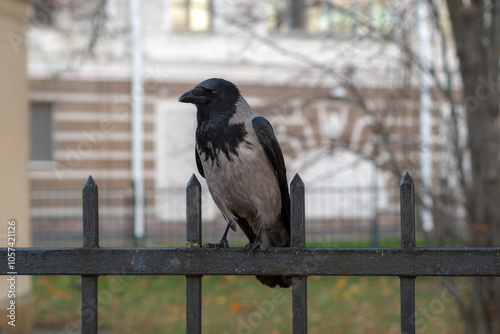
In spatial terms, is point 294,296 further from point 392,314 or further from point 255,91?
point 255,91

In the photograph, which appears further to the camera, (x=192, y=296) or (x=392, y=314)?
(x=392, y=314)

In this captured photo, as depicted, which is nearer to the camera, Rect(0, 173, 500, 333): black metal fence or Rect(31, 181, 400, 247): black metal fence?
Rect(0, 173, 500, 333): black metal fence

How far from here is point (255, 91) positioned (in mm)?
14336

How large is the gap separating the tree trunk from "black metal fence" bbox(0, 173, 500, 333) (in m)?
2.92

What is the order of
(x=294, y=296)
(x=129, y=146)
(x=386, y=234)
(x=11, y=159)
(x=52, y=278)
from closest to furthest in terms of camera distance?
(x=294, y=296) < (x=11, y=159) < (x=52, y=278) < (x=386, y=234) < (x=129, y=146)

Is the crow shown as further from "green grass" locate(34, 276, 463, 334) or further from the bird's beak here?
"green grass" locate(34, 276, 463, 334)

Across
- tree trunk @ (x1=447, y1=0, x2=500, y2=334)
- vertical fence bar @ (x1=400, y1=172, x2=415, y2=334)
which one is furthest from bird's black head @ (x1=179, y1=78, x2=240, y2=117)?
tree trunk @ (x1=447, y1=0, x2=500, y2=334)

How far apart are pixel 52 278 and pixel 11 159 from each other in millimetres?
5277

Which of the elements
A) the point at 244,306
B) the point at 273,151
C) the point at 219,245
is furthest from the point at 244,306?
the point at 219,245

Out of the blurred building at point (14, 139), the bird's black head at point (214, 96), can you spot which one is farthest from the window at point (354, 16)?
the bird's black head at point (214, 96)

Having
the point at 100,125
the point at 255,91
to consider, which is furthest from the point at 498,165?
the point at 100,125

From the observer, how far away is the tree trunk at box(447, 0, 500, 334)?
4488mm

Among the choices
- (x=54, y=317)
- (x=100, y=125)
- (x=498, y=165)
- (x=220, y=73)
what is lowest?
(x=54, y=317)

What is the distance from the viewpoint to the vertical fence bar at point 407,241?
73.2 inches
